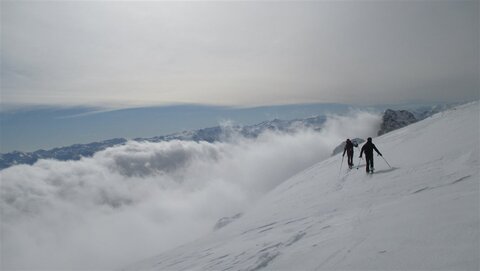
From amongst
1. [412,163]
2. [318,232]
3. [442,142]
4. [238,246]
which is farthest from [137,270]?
[442,142]

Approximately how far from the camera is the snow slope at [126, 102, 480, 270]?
6895 mm

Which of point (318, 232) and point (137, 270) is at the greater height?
point (318, 232)

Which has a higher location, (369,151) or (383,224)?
(369,151)

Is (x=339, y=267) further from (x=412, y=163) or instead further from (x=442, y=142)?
(x=442, y=142)

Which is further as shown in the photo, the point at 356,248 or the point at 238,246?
the point at 238,246

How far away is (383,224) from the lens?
9.07m

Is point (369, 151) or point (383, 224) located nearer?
point (383, 224)

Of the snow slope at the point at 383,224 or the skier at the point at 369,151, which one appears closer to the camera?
the snow slope at the point at 383,224

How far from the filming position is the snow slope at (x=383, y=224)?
6895mm

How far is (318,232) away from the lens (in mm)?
10805

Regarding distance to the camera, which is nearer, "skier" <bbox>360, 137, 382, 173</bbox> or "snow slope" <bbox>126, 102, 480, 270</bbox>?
"snow slope" <bbox>126, 102, 480, 270</bbox>

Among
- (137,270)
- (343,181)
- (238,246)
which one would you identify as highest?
(343,181)

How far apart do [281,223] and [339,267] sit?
7544mm

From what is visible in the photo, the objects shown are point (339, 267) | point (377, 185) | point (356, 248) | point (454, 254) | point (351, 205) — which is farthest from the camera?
point (377, 185)
